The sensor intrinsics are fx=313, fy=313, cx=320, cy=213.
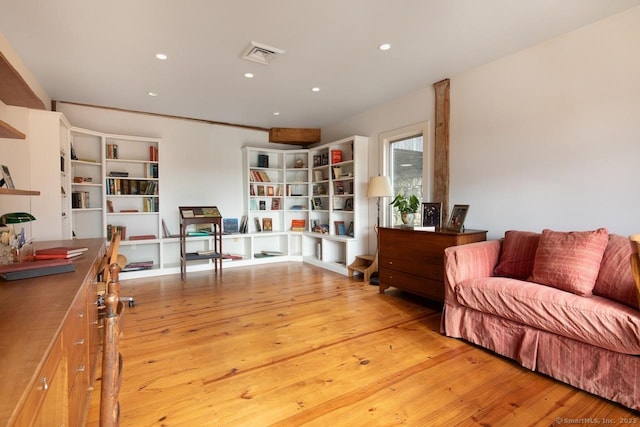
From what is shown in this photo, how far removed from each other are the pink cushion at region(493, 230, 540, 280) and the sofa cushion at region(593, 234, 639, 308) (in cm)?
46

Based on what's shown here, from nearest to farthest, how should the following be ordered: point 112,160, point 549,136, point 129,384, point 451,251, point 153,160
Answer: point 129,384 < point 451,251 < point 549,136 < point 112,160 < point 153,160

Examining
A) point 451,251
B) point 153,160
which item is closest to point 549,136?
point 451,251

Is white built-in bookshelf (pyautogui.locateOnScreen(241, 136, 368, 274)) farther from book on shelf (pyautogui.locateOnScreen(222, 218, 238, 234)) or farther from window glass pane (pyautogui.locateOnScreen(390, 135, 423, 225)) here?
window glass pane (pyautogui.locateOnScreen(390, 135, 423, 225))

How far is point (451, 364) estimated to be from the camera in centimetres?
215

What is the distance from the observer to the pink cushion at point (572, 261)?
2.06 m

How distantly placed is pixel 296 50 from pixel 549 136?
2.37m

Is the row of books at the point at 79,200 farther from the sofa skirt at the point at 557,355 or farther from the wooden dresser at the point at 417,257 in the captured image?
the sofa skirt at the point at 557,355

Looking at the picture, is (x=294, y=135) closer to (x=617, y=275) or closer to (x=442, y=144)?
(x=442, y=144)

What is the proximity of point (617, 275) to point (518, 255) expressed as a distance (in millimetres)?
656

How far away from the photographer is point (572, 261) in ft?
6.99

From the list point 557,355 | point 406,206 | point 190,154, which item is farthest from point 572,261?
point 190,154

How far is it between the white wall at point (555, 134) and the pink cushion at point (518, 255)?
1.00 ft

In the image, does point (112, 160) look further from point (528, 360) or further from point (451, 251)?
point (528, 360)

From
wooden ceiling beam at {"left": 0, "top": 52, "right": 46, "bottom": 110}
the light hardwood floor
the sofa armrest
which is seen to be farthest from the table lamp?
wooden ceiling beam at {"left": 0, "top": 52, "right": 46, "bottom": 110}
